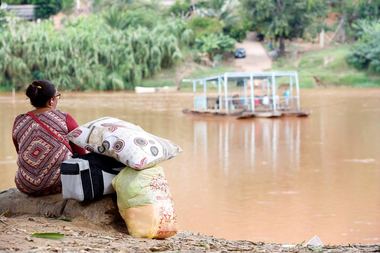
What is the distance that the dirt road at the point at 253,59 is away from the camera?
39.0 meters

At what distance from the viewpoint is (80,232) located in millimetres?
4270

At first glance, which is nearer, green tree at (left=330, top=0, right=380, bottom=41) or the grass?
the grass

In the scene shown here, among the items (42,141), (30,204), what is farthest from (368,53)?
(42,141)

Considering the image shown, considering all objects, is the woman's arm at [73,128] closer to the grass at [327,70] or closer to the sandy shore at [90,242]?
the sandy shore at [90,242]

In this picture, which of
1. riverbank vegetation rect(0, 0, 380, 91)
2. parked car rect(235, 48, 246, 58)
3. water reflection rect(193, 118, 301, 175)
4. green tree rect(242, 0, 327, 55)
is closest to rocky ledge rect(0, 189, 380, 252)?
water reflection rect(193, 118, 301, 175)

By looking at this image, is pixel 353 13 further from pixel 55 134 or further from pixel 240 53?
pixel 55 134

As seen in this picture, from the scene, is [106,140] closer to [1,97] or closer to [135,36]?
[1,97]

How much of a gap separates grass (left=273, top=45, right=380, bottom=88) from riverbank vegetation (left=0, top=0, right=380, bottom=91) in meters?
0.04

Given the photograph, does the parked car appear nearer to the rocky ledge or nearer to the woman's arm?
the rocky ledge

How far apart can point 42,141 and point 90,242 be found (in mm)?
911

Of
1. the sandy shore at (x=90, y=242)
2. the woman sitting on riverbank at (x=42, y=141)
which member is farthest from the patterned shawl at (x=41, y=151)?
the sandy shore at (x=90, y=242)

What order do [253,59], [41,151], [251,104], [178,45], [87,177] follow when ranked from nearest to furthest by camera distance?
[87,177] → [41,151] → [251,104] → [178,45] → [253,59]

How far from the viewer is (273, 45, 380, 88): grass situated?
36469mm

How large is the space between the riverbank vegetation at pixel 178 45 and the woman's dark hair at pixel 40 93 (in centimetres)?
3177
